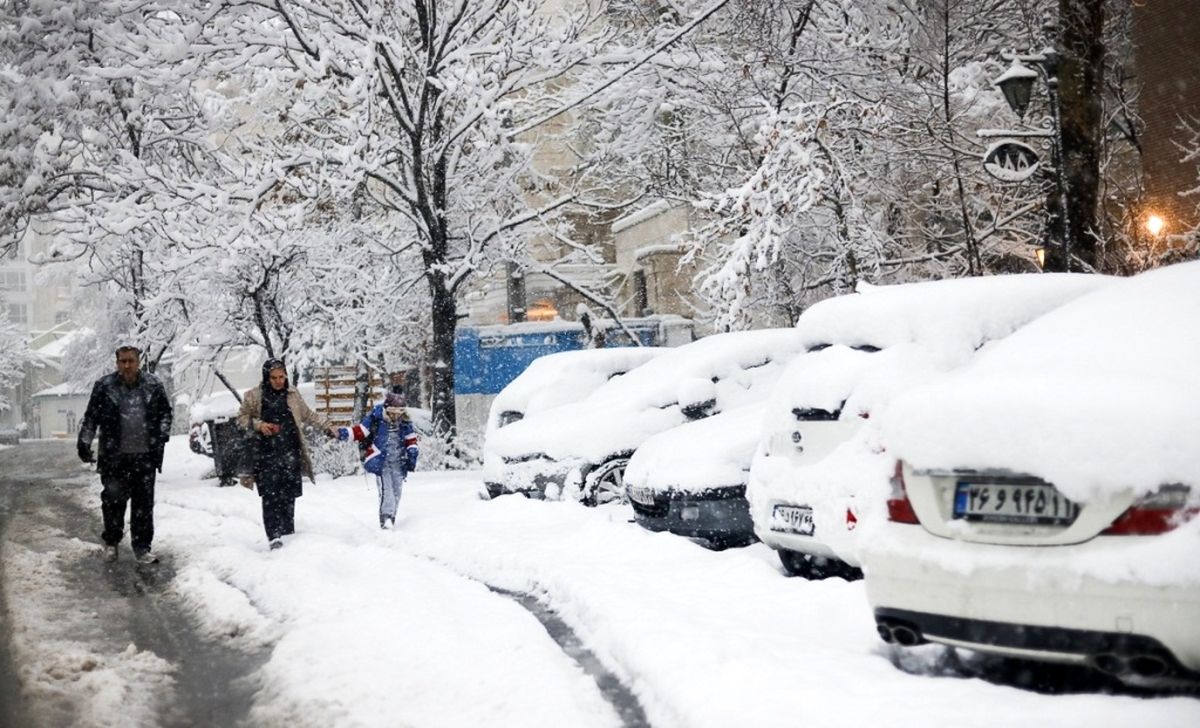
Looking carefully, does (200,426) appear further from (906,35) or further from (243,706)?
(243,706)

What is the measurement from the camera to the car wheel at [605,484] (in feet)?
32.9

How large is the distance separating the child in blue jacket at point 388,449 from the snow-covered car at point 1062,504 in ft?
22.6

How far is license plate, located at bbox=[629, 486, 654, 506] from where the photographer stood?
318 inches

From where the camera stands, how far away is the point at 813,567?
660 cm

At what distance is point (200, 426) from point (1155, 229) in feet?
59.6

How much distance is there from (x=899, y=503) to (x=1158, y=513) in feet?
3.32

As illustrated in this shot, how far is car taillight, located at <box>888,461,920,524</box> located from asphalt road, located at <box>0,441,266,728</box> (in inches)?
118

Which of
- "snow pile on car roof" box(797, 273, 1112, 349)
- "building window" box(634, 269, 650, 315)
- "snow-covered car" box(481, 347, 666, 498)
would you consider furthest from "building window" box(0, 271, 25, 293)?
"snow pile on car roof" box(797, 273, 1112, 349)

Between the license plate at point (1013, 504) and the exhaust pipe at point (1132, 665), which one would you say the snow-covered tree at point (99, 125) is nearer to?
the license plate at point (1013, 504)

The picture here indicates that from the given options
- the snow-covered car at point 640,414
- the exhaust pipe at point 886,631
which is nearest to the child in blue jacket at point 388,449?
the snow-covered car at point 640,414

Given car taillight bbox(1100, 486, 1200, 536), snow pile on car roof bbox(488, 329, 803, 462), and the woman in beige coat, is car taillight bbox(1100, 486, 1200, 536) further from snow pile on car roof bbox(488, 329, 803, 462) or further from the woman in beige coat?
the woman in beige coat

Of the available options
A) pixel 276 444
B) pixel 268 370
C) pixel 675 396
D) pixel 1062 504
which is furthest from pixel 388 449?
pixel 1062 504

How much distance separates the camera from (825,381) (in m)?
5.90

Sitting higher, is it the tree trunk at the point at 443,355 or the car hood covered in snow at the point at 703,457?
the tree trunk at the point at 443,355
